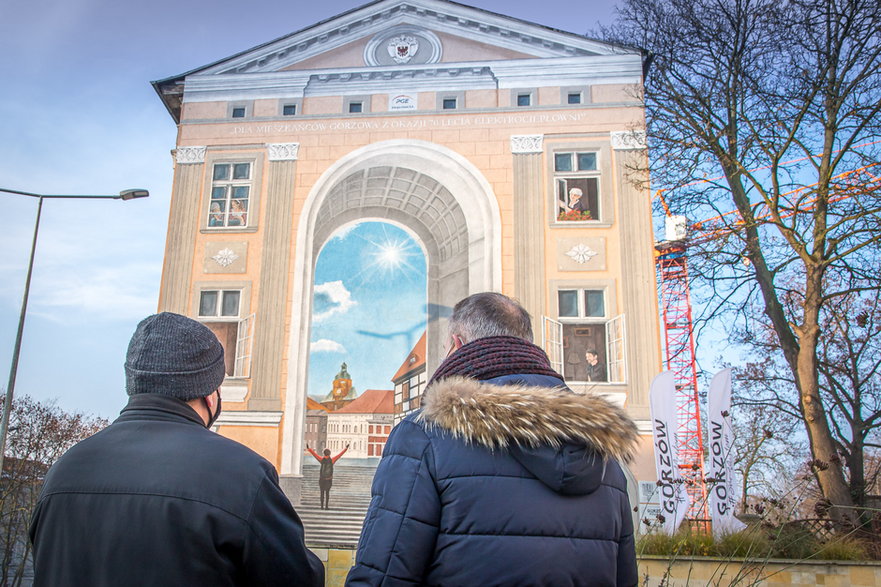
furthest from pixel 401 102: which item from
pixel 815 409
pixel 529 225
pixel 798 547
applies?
pixel 798 547

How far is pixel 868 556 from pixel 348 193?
25.8 ft

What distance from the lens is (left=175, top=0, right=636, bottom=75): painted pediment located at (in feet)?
36.5

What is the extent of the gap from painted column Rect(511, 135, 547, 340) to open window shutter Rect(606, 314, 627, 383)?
2.93ft

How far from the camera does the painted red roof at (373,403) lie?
1045cm

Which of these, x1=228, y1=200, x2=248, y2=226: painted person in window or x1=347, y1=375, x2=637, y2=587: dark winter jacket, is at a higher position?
x1=228, y1=200, x2=248, y2=226: painted person in window

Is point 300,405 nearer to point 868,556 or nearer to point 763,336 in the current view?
point 868,556

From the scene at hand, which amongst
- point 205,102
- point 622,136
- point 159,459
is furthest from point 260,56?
point 159,459

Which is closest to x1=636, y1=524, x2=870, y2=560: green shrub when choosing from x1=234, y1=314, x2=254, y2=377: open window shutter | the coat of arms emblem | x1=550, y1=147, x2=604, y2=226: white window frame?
x1=550, y1=147, x2=604, y2=226: white window frame

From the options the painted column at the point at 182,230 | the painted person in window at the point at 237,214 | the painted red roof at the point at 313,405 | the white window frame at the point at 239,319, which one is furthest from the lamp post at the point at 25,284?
the painted red roof at the point at 313,405

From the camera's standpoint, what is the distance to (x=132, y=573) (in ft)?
5.17

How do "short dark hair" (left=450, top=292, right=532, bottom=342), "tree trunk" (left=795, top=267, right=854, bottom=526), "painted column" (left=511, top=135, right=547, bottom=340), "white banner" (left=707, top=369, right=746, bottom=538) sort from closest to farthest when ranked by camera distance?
"short dark hair" (left=450, top=292, right=532, bottom=342), "white banner" (left=707, top=369, right=746, bottom=538), "tree trunk" (left=795, top=267, right=854, bottom=526), "painted column" (left=511, top=135, right=547, bottom=340)

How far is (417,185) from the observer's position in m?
11.3

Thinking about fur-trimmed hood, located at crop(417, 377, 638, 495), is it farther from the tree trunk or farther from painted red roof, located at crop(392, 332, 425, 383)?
painted red roof, located at crop(392, 332, 425, 383)

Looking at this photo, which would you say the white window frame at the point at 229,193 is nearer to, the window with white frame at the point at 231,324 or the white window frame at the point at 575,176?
the window with white frame at the point at 231,324
